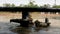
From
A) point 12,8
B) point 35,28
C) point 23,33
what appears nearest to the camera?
point 12,8

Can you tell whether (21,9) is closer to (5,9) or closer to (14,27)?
(5,9)

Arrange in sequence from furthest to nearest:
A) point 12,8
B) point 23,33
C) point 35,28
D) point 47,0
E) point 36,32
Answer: point 47,0 < point 35,28 < point 36,32 < point 23,33 < point 12,8

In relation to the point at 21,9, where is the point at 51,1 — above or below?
above

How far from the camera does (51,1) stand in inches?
107

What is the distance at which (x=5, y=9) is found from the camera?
1716mm

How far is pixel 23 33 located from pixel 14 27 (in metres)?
0.48

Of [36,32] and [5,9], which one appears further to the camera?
[36,32]

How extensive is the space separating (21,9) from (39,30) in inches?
34.2

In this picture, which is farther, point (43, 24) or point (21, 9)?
point (43, 24)

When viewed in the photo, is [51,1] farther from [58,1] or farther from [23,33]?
[23,33]

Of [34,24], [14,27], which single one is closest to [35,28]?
[34,24]

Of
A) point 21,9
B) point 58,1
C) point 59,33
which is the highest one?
point 58,1

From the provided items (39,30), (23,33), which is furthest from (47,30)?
(23,33)

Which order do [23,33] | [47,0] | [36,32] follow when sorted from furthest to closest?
[47,0] < [36,32] < [23,33]
